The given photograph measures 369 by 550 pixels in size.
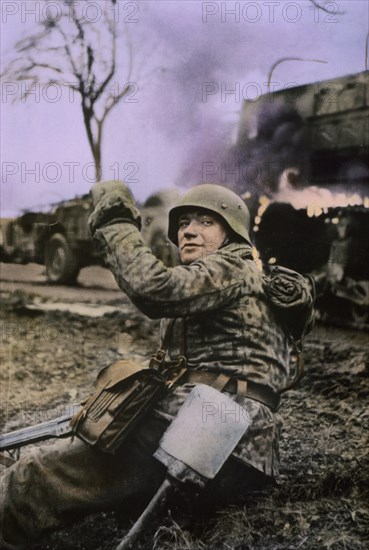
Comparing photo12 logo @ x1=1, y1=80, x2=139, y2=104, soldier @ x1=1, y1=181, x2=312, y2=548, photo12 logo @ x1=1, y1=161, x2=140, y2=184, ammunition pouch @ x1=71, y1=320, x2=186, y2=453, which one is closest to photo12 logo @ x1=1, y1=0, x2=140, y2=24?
photo12 logo @ x1=1, y1=80, x2=139, y2=104

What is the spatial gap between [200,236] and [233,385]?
640 millimetres

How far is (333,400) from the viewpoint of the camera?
255 centimetres

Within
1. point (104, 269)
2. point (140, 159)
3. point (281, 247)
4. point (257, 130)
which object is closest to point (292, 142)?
point (257, 130)

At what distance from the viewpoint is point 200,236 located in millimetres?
2453

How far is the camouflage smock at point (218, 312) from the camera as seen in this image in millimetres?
2273

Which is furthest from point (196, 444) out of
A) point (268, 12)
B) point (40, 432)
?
point (268, 12)

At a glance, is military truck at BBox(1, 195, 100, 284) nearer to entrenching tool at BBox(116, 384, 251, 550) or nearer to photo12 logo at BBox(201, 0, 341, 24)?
entrenching tool at BBox(116, 384, 251, 550)

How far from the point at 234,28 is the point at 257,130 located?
55cm

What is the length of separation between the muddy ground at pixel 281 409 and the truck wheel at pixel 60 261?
0.06m

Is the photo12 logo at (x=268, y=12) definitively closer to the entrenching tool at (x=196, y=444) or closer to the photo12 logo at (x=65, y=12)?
the photo12 logo at (x=65, y=12)

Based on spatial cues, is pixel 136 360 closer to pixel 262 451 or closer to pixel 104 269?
pixel 104 269

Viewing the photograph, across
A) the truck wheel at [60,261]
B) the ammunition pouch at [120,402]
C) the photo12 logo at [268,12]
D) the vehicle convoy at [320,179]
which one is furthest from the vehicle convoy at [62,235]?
the photo12 logo at [268,12]

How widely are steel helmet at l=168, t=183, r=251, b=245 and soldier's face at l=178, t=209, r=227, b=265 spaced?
0.04 metres

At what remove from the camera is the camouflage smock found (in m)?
2.27
